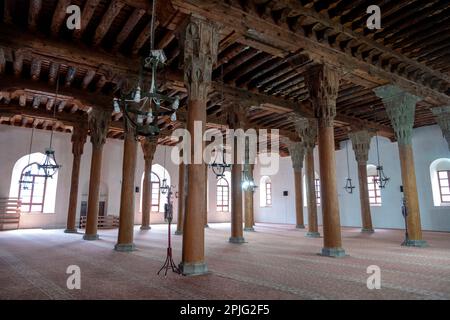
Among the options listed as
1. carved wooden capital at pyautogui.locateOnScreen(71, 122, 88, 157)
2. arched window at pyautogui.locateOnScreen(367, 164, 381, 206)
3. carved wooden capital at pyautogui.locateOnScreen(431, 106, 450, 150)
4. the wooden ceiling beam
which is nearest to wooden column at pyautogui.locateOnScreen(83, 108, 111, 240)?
carved wooden capital at pyautogui.locateOnScreen(71, 122, 88, 157)

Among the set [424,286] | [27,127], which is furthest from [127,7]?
[27,127]

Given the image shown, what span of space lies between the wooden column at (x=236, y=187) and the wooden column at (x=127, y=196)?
311cm

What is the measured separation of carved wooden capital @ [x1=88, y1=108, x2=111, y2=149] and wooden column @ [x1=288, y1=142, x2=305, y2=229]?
30.7 feet

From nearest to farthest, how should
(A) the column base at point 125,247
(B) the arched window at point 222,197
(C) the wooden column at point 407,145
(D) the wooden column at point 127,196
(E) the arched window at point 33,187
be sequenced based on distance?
(A) the column base at point 125,247
(D) the wooden column at point 127,196
(C) the wooden column at point 407,145
(E) the arched window at point 33,187
(B) the arched window at point 222,197

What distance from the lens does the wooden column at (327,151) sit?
7203 millimetres

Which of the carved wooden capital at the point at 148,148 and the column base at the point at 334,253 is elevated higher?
the carved wooden capital at the point at 148,148

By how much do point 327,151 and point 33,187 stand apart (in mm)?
15191

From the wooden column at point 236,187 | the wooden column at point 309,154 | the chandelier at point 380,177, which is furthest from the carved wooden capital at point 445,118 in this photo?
the wooden column at point 236,187

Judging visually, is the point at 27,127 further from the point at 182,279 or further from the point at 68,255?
the point at 182,279

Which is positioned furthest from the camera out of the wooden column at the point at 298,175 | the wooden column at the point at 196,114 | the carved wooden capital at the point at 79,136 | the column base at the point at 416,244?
the wooden column at the point at 298,175

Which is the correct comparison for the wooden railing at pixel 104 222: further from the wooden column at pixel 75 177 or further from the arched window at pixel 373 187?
the arched window at pixel 373 187

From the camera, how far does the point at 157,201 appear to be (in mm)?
19625

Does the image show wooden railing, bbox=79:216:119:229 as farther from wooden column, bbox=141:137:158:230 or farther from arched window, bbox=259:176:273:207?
arched window, bbox=259:176:273:207

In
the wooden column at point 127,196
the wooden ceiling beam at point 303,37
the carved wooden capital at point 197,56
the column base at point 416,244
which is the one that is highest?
the wooden ceiling beam at point 303,37
